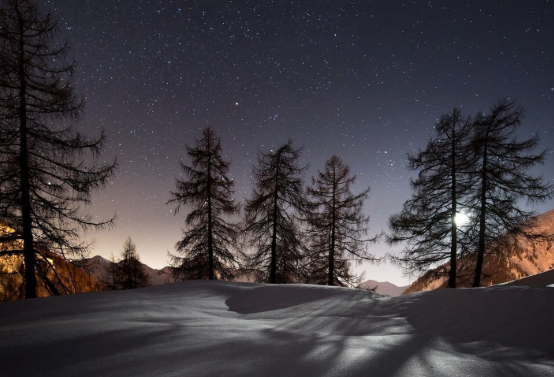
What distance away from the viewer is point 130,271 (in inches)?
913

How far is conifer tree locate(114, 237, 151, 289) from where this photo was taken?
2316 cm

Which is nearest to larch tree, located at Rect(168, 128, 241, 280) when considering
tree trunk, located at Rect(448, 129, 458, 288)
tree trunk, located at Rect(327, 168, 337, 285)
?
tree trunk, located at Rect(327, 168, 337, 285)

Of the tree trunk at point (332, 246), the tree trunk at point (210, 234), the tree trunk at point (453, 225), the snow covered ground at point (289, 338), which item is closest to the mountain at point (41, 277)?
the snow covered ground at point (289, 338)

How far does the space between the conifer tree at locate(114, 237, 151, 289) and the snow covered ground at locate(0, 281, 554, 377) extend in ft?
68.1

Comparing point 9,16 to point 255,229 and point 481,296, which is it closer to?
point 255,229

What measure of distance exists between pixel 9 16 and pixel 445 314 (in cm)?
1466

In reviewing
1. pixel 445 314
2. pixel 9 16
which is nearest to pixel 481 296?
pixel 445 314

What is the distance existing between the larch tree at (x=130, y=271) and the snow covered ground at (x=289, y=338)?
20.8m

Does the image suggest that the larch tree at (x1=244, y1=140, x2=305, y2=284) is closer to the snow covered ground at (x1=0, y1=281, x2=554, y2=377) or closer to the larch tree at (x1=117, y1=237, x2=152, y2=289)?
the snow covered ground at (x1=0, y1=281, x2=554, y2=377)

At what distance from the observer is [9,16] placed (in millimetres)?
7832

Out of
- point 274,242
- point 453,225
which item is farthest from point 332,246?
point 453,225

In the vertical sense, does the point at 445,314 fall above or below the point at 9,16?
below

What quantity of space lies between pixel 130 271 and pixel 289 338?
24.8 m

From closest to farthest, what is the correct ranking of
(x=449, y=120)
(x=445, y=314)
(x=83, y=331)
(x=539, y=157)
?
(x=83, y=331), (x=445, y=314), (x=539, y=157), (x=449, y=120)
